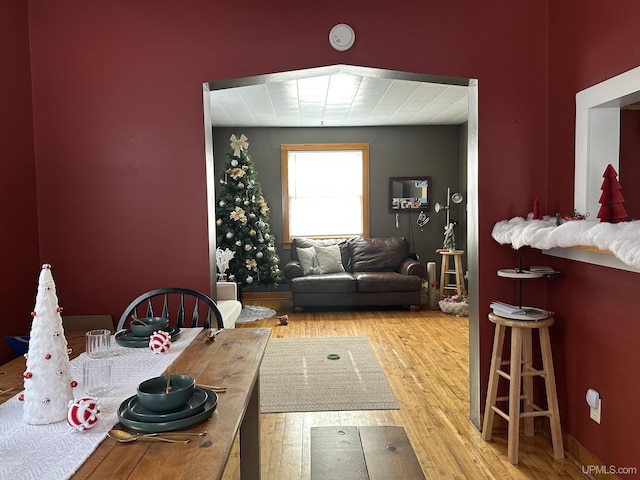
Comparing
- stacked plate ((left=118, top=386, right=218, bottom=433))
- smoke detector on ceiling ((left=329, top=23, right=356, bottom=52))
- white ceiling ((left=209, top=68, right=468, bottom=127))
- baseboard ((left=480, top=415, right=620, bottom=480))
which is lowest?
baseboard ((left=480, top=415, right=620, bottom=480))

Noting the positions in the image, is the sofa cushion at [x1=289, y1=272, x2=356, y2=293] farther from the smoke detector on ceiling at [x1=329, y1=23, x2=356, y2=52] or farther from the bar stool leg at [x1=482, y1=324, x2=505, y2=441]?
the smoke detector on ceiling at [x1=329, y1=23, x2=356, y2=52]

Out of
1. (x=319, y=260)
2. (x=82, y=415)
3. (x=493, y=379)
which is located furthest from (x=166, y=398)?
(x=319, y=260)

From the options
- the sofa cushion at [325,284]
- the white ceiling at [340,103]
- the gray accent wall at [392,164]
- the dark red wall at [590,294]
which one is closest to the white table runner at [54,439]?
the dark red wall at [590,294]

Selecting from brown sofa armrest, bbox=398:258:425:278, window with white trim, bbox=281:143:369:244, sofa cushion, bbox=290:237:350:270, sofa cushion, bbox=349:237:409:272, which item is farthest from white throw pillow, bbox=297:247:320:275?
brown sofa armrest, bbox=398:258:425:278

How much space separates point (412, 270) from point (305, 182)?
2242 mm

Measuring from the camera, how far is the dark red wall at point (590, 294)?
2.37 meters

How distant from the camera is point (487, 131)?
3.12 m

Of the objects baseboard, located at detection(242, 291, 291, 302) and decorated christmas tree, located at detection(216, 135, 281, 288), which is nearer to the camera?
decorated christmas tree, located at detection(216, 135, 281, 288)

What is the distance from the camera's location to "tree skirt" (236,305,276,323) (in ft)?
22.0

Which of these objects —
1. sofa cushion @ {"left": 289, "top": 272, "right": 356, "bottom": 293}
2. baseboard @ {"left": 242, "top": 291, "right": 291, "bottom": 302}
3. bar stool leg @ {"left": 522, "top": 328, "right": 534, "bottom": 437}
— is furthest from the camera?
baseboard @ {"left": 242, "top": 291, "right": 291, "bottom": 302}

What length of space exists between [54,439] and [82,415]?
0.08m

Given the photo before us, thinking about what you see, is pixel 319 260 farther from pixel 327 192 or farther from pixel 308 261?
pixel 327 192

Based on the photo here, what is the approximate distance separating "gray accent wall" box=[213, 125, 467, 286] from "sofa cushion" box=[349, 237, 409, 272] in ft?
1.90

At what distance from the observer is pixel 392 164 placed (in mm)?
8211
